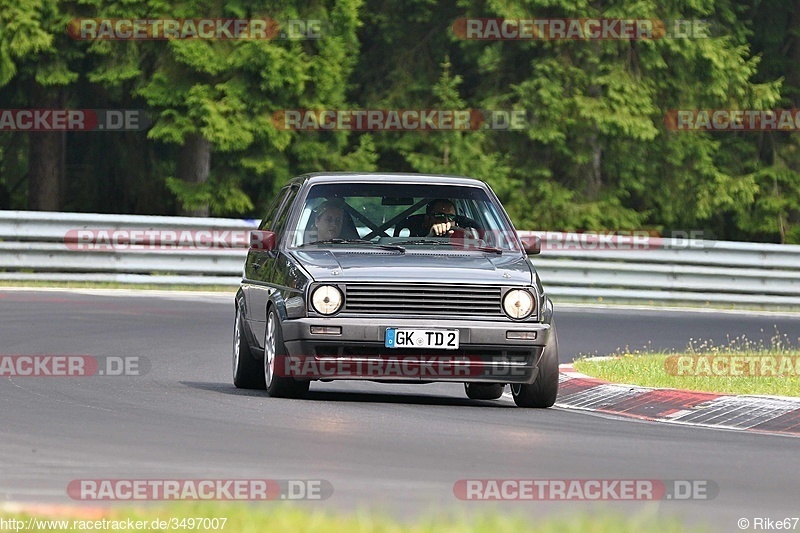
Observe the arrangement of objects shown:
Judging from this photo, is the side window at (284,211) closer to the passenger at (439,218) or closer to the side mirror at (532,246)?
the passenger at (439,218)

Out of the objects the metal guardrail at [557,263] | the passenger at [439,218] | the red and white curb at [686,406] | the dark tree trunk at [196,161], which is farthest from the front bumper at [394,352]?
the dark tree trunk at [196,161]

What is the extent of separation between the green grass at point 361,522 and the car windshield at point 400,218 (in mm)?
5857

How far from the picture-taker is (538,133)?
3397 centimetres

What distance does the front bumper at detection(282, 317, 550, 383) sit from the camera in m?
11.9

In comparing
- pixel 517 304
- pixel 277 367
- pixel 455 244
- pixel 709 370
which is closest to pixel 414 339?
pixel 517 304

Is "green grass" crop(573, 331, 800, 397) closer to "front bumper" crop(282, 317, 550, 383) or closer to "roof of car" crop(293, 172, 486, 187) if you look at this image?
"roof of car" crop(293, 172, 486, 187)

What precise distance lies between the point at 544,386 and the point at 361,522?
5.59 metres

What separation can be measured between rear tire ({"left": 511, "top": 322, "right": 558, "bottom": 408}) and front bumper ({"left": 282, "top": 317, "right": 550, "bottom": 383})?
279 mm

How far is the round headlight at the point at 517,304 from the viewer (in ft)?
39.9

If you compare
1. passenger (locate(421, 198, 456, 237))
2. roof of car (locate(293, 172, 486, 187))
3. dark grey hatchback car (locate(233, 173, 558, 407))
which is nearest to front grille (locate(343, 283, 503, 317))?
dark grey hatchback car (locate(233, 173, 558, 407))

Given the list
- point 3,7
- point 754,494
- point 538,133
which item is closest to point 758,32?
point 538,133

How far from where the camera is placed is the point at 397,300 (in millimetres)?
12086

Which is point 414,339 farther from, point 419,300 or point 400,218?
point 400,218

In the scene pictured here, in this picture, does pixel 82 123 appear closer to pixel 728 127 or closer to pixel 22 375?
pixel 728 127
